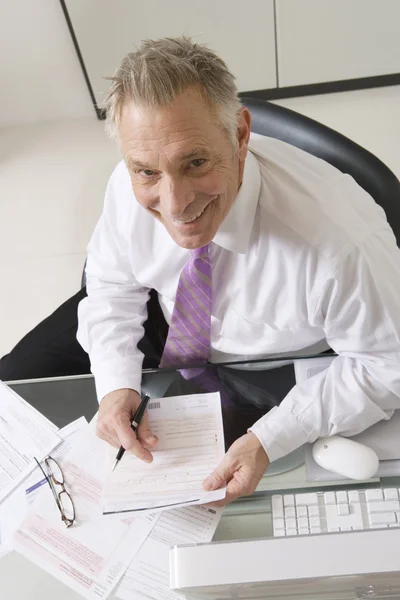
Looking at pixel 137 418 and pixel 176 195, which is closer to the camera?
pixel 176 195

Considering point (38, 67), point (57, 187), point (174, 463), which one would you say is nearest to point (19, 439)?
point (174, 463)

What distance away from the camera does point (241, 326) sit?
1198 millimetres

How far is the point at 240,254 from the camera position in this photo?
3.59 feet

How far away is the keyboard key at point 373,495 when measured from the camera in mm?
996

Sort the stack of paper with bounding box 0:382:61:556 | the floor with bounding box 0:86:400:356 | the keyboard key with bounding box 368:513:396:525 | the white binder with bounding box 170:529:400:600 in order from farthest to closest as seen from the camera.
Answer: the floor with bounding box 0:86:400:356 → the stack of paper with bounding box 0:382:61:556 → the keyboard key with bounding box 368:513:396:525 → the white binder with bounding box 170:529:400:600

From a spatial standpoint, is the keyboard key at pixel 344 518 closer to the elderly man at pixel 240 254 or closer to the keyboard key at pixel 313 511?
the keyboard key at pixel 313 511

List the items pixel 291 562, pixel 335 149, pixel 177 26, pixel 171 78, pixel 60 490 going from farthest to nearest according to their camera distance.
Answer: pixel 177 26 < pixel 335 149 < pixel 60 490 < pixel 171 78 < pixel 291 562

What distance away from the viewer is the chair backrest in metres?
1.15

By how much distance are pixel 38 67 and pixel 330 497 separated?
253 cm

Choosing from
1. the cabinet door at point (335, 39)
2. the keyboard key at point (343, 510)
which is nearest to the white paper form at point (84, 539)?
the keyboard key at point (343, 510)

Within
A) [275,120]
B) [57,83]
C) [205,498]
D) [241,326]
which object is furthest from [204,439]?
[57,83]

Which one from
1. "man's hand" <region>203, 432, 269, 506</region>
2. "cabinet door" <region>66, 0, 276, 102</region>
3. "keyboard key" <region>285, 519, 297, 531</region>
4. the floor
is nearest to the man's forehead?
"man's hand" <region>203, 432, 269, 506</region>

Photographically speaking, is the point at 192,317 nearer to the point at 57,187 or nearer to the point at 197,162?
the point at 197,162

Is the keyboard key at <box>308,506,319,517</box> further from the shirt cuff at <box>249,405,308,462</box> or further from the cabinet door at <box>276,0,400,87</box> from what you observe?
the cabinet door at <box>276,0,400,87</box>
